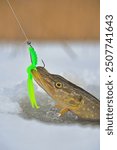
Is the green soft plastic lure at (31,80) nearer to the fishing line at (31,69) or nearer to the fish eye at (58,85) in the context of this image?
the fishing line at (31,69)

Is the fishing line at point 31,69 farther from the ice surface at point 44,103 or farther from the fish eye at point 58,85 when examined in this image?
the fish eye at point 58,85

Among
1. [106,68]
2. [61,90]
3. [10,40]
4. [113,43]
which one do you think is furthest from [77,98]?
[10,40]

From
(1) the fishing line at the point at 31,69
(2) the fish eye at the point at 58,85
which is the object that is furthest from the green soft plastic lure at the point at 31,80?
(2) the fish eye at the point at 58,85

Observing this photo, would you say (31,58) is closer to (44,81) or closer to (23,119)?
(44,81)

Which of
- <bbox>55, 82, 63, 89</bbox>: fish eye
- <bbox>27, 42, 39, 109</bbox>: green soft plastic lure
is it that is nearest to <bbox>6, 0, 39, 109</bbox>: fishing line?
<bbox>27, 42, 39, 109</bbox>: green soft plastic lure

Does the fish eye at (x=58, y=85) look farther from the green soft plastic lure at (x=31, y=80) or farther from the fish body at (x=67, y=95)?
the green soft plastic lure at (x=31, y=80)

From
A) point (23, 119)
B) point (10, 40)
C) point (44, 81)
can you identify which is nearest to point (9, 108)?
point (23, 119)

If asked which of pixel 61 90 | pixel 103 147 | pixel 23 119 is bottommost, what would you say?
pixel 103 147

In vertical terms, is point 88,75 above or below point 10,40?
below
